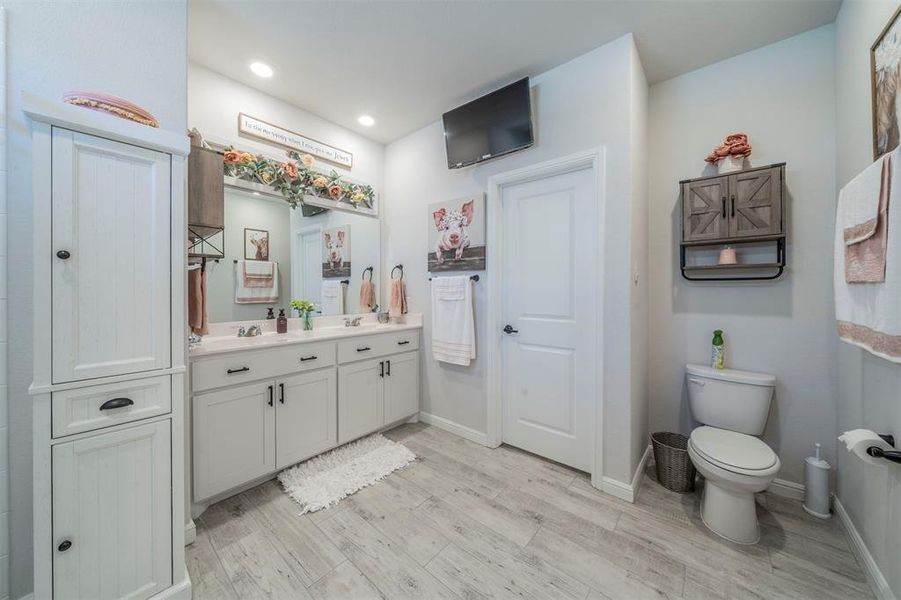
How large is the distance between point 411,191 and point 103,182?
211cm

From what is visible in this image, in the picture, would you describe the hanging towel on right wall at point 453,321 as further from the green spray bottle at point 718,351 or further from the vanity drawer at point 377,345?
the green spray bottle at point 718,351

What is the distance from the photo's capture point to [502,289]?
2.45 meters

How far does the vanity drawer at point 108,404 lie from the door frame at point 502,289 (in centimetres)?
188

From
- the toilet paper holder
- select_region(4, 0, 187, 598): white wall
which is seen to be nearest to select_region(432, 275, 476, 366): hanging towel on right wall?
the toilet paper holder

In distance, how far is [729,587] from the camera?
4.30ft

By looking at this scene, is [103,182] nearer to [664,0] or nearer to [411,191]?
[411,191]

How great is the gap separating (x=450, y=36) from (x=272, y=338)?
2157 millimetres

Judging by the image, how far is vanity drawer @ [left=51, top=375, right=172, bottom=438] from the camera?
3.41 ft

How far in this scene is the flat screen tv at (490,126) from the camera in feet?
7.01

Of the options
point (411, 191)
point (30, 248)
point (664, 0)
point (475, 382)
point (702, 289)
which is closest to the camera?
point (30, 248)

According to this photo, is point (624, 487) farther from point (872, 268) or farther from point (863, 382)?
point (872, 268)

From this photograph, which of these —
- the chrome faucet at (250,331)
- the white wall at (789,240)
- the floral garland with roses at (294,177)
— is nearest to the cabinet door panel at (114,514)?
the chrome faucet at (250,331)

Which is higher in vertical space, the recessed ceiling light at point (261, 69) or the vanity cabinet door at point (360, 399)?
the recessed ceiling light at point (261, 69)

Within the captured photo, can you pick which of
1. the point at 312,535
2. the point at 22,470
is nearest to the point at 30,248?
the point at 22,470
